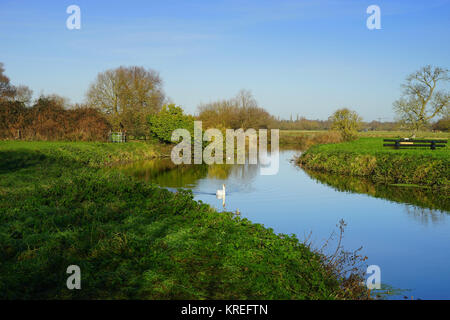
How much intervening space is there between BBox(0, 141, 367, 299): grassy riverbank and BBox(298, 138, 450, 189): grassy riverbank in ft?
42.3

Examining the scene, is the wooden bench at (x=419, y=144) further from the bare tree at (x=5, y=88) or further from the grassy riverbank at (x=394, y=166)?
the bare tree at (x=5, y=88)

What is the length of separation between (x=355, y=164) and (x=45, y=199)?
18.0 metres

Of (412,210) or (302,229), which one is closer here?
(302,229)

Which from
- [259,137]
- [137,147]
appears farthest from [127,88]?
[259,137]

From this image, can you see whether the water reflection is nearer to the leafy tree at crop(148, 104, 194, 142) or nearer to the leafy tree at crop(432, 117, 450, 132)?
the leafy tree at crop(148, 104, 194, 142)

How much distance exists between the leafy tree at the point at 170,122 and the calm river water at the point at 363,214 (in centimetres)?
1297

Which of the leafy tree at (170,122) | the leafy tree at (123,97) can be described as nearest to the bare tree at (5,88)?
the leafy tree at (123,97)

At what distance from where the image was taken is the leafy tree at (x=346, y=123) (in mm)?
41500

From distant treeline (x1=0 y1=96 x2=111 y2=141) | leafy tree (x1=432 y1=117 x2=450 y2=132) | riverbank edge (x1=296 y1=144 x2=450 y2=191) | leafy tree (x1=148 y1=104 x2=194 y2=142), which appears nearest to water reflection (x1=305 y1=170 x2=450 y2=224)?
riverbank edge (x1=296 y1=144 x2=450 y2=191)

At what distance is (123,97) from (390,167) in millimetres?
34931

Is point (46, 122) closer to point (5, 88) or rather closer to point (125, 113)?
point (125, 113)

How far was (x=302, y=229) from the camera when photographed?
1057 cm
